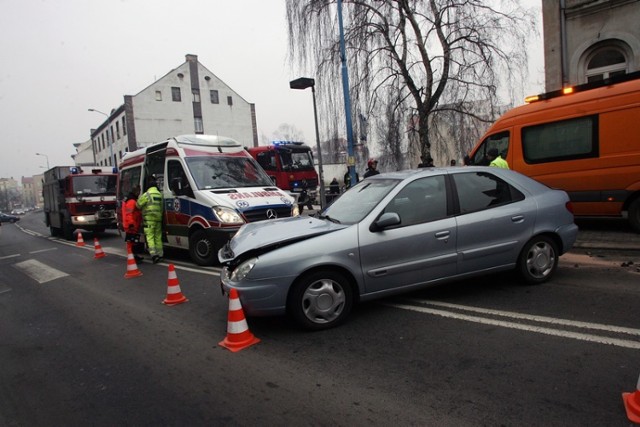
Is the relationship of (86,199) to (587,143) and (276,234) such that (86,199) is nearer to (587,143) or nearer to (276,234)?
(276,234)

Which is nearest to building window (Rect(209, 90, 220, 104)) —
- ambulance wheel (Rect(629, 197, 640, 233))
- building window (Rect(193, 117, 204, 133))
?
building window (Rect(193, 117, 204, 133))

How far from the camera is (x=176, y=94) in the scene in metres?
41.6

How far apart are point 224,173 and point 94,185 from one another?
9.91 metres

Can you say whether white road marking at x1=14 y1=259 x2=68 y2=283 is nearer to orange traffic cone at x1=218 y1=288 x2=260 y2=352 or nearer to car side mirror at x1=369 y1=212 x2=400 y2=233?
orange traffic cone at x1=218 y1=288 x2=260 y2=352

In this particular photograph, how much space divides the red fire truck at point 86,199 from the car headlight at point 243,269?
1321 centimetres

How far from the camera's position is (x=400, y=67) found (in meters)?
13.5

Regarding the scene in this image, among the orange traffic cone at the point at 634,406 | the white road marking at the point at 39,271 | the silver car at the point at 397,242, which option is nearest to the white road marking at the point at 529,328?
the silver car at the point at 397,242

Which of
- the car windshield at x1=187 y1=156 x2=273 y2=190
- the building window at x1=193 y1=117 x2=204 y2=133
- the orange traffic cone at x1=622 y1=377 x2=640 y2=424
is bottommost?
the orange traffic cone at x1=622 y1=377 x2=640 y2=424

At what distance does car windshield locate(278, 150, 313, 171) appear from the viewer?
56.3 feet

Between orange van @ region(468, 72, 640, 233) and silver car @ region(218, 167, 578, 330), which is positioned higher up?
orange van @ region(468, 72, 640, 233)

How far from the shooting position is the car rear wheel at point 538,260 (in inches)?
189

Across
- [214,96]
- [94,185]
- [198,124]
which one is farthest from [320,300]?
[214,96]

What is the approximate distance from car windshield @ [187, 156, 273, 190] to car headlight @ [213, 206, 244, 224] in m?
0.75

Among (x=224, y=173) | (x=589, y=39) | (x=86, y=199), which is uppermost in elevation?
(x=589, y=39)
